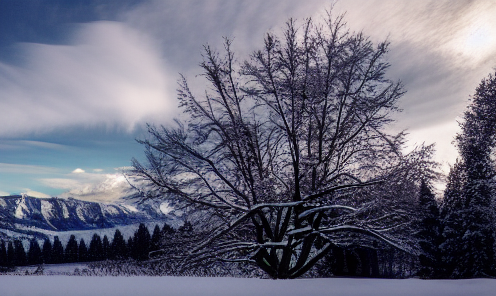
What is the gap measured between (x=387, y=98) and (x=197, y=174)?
5.97 m

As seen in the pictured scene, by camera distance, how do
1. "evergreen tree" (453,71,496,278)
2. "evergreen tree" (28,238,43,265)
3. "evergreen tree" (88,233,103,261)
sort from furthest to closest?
1. "evergreen tree" (88,233,103,261)
2. "evergreen tree" (28,238,43,265)
3. "evergreen tree" (453,71,496,278)

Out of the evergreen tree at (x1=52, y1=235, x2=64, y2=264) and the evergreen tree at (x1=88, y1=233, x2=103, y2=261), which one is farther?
the evergreen tree at (x1=52, y1=235, x2=64, y2=264)

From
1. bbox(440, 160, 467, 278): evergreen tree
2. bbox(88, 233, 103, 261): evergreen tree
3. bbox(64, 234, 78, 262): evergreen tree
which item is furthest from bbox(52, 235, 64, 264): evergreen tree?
bbox(440, 160, 467, 278): evergreen tree

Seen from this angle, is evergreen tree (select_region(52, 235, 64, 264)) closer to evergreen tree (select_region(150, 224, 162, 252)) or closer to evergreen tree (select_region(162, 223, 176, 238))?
evergreen tree (select_region(150, 224, 162, 252))

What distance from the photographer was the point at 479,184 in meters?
16.9

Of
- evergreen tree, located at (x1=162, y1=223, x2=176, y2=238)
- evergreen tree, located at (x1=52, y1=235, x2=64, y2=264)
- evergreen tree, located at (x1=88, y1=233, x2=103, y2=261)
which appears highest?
evergreen tree, located at (x1=162, y1=223, x2=176, y2=238)

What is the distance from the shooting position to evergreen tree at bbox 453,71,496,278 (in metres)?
16.0

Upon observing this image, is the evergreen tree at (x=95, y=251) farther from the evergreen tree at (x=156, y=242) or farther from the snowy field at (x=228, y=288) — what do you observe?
the snowy field at (x=228, y=288)

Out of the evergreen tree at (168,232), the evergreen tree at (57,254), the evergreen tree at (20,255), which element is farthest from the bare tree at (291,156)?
the evergreen tree at (57,254)

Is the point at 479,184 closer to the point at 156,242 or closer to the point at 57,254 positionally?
the point at 156,242

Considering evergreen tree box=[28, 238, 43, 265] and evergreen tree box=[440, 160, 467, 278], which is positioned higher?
evergreen tree box=[440, 160, 467, 278]

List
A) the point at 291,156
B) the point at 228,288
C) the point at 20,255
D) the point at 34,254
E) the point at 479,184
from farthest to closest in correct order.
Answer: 1. the point at 34,254
2. the point at 20,255
3. the point at 479,184
4. the point at 291,156
5. the point at 228,288

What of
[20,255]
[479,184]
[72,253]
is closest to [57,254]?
[72,253]

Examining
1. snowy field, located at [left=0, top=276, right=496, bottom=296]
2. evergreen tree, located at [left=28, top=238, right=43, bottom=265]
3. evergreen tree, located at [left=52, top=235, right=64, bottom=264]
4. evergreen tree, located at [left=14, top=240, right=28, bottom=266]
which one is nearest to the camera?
snowy field, located at [left=0, top=276, right=496, bottom=296]
